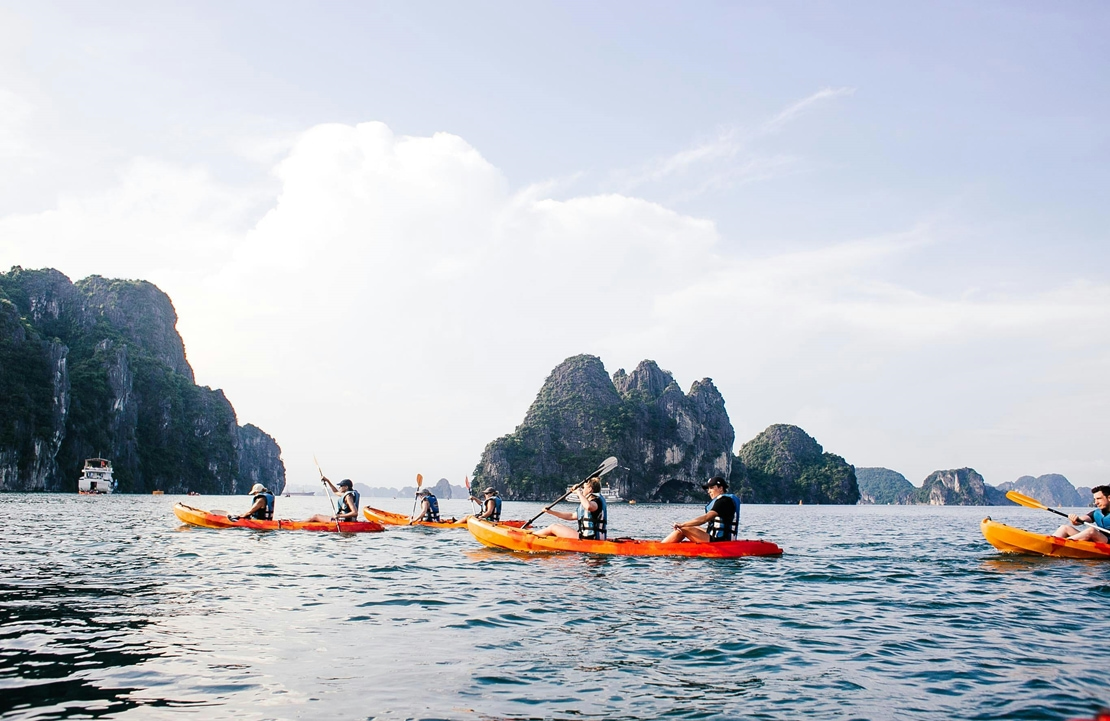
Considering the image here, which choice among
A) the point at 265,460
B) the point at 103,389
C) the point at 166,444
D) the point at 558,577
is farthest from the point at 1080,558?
the point at 265,460

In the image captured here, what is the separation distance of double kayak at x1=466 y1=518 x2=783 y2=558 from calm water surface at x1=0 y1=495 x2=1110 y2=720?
0.31m

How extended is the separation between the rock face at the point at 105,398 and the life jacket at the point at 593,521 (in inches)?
3526

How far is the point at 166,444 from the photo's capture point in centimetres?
11775

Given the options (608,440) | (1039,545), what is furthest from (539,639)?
(608,440)

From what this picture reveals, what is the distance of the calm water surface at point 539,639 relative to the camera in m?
5.72

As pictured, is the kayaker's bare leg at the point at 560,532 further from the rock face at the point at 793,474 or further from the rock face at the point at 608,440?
the rock face at the point at 793,474

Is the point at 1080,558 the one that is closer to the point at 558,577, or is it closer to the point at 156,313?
the point at 558,577

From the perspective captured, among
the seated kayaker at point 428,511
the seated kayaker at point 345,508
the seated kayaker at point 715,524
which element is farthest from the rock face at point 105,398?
the seated kayaker at point 715,524

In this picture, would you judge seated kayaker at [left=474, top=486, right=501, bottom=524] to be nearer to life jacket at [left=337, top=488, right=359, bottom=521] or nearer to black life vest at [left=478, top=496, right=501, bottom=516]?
black life vest at [left=478, top=496, right=501, bottom=516]

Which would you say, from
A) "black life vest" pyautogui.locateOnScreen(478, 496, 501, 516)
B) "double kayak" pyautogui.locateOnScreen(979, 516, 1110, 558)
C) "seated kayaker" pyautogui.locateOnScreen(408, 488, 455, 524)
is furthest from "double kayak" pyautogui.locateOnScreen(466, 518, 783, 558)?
"seated kayaker" pyautogui.locateOnScreen(408, 488, 455, 524)

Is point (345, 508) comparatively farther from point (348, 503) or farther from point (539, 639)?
point (539, 639)

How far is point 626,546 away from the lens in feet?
50.7

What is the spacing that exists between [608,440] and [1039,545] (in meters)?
125

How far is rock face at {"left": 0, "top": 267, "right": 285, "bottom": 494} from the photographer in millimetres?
87875
